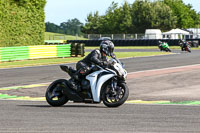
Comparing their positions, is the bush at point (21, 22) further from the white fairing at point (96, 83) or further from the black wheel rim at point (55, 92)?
the white fairing at point (96, 83)

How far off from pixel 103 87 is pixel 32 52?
2453 cm

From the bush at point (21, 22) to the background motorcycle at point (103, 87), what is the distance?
1018 inches

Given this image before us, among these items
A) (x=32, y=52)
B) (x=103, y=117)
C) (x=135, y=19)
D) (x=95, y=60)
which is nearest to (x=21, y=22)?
(x=32, y=52)

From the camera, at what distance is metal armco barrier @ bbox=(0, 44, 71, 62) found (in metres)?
32.6

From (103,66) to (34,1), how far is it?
2967 centimetres

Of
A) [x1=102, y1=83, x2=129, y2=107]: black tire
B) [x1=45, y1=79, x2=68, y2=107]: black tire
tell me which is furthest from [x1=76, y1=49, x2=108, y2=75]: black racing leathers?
[x1=45, y1=79, x2=68, y2=107]: black tire

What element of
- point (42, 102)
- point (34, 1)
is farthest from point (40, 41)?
Result: point (42, 102)

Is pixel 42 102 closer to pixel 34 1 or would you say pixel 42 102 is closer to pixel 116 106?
pixel 116 106

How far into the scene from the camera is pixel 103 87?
11.0 meters

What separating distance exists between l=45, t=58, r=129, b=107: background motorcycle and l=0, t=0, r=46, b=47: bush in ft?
84.8

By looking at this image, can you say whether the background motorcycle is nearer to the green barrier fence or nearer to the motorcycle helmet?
the motorcycle helmet

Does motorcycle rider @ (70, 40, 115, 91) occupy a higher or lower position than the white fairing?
higher

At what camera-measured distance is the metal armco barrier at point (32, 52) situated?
32609mm

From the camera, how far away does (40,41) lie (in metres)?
40.7
